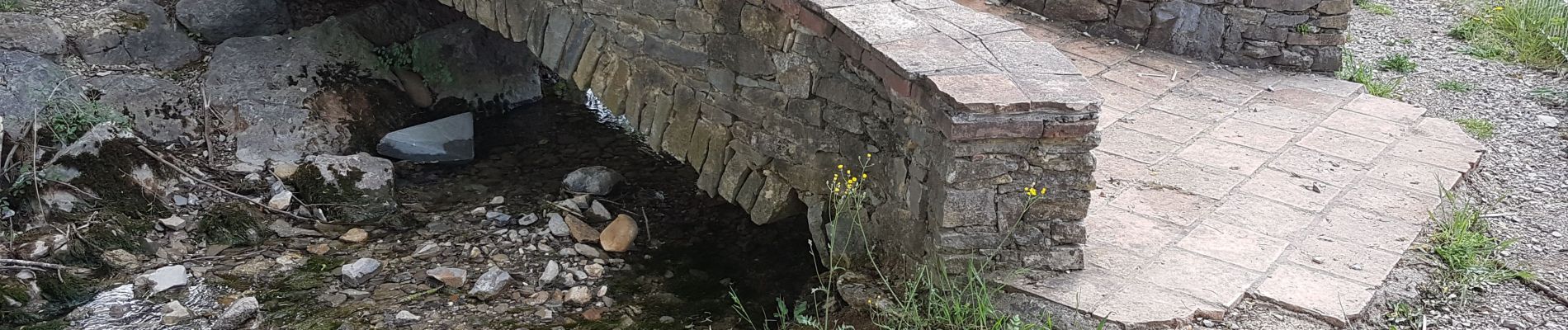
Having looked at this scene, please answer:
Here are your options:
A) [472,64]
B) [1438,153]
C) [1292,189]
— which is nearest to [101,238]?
[472,64]

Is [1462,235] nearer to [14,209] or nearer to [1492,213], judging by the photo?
[1492,213]

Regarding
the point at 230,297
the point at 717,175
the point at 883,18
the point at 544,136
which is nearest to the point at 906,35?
the point at 883,18

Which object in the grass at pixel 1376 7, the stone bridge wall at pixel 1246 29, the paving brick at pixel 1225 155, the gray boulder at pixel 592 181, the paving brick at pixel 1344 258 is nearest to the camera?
the paving brick at pixel 1344 258

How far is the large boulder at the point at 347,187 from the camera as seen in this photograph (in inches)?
203

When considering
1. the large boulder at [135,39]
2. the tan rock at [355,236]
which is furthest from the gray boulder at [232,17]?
the tan rock at [355,236]

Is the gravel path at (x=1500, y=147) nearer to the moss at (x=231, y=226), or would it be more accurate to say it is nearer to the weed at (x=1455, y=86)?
the weed at (x=1455, y=86)

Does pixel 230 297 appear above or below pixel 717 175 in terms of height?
below

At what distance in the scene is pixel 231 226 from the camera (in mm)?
4883

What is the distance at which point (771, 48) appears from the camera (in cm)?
382

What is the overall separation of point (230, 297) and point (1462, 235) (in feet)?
14.0

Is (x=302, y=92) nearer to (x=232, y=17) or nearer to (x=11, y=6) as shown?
(x=232, y=17)

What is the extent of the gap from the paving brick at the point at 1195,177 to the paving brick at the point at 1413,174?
551mm

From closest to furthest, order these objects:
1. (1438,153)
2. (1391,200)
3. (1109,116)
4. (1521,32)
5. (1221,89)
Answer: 1. (1391,200)
2. (1438,153)
3. (1109,116)
4. (1221,89)
5. (1521,32)

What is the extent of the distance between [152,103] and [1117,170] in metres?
4.47
